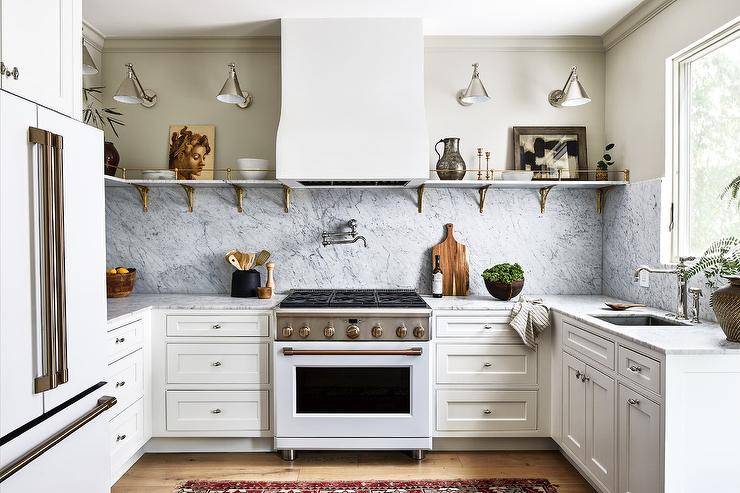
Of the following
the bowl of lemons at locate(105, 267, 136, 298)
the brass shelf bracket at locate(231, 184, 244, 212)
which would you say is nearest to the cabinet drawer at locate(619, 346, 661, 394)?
the brass shelf bracket at locate(231, 184, 244, 212)

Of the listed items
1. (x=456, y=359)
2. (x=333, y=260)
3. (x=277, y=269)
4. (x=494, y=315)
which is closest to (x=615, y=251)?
(x=494, y=315)

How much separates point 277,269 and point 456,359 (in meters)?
1.39

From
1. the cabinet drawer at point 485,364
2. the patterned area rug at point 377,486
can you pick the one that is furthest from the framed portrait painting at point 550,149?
the patterned area rug at point 377,486

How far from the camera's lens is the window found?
2.50 metres

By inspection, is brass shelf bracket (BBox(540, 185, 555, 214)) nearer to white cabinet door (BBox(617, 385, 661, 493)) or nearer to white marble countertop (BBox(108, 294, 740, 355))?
white marble countertop (BBox(108, 294, 740, 355))

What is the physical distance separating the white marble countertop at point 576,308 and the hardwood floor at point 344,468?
2.91 feet

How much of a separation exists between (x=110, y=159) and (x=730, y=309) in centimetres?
349

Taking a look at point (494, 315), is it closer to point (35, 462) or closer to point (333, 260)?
point (333, 260)

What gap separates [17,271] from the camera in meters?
1.42

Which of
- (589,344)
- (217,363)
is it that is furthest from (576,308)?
(217,363)

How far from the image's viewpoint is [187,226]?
3.61 metres

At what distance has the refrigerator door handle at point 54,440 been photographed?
4.45ft

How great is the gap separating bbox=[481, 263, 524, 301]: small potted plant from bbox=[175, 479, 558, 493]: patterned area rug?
3.54 ft

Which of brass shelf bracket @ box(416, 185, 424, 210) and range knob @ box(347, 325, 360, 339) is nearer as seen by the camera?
range knob @ box(347, 325, 360, 339)
